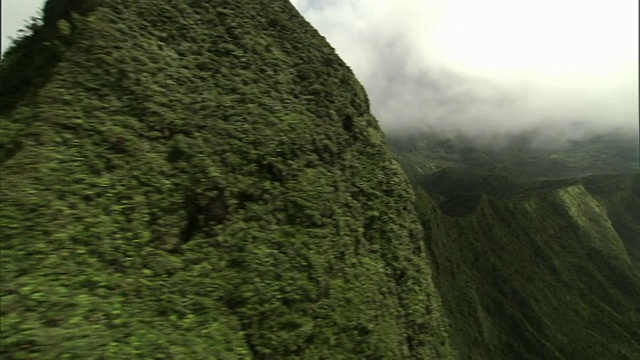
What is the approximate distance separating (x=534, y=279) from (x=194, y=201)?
285 ft

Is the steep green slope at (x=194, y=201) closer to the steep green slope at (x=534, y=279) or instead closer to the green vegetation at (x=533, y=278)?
Result: the steep green slope at (x=534, y=279)

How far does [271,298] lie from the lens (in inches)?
693

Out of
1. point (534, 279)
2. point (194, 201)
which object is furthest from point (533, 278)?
point (194, 201)

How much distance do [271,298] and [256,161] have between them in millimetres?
6661

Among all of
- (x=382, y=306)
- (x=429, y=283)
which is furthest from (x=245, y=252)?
(x=429, y=283)

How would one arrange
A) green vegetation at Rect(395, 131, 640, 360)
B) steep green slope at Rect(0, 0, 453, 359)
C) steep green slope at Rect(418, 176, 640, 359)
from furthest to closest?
1. steep green slope at Rect(418, 176, 640, 359)
2. green vegetation at Rect(395, 131, 640, 360)
3. steep green slope at Rect(0, 0, 453, 359)

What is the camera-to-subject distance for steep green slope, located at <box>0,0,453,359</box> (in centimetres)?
1262

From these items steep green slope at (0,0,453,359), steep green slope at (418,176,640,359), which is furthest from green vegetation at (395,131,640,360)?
steep green slope at (0,0,453,359)

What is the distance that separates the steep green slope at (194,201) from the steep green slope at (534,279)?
33.9m

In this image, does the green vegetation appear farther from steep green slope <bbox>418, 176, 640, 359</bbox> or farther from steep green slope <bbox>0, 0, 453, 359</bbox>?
steep green slope <bbox>0, 0, 453, 359</bbox>

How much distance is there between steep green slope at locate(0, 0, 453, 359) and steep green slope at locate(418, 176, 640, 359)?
3390cm

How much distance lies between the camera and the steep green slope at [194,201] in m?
12.6

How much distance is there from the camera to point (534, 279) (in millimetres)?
86938

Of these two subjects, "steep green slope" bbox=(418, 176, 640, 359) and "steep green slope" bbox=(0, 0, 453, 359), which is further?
"steep green slope" bbox=(418, 176, 640, 359)
